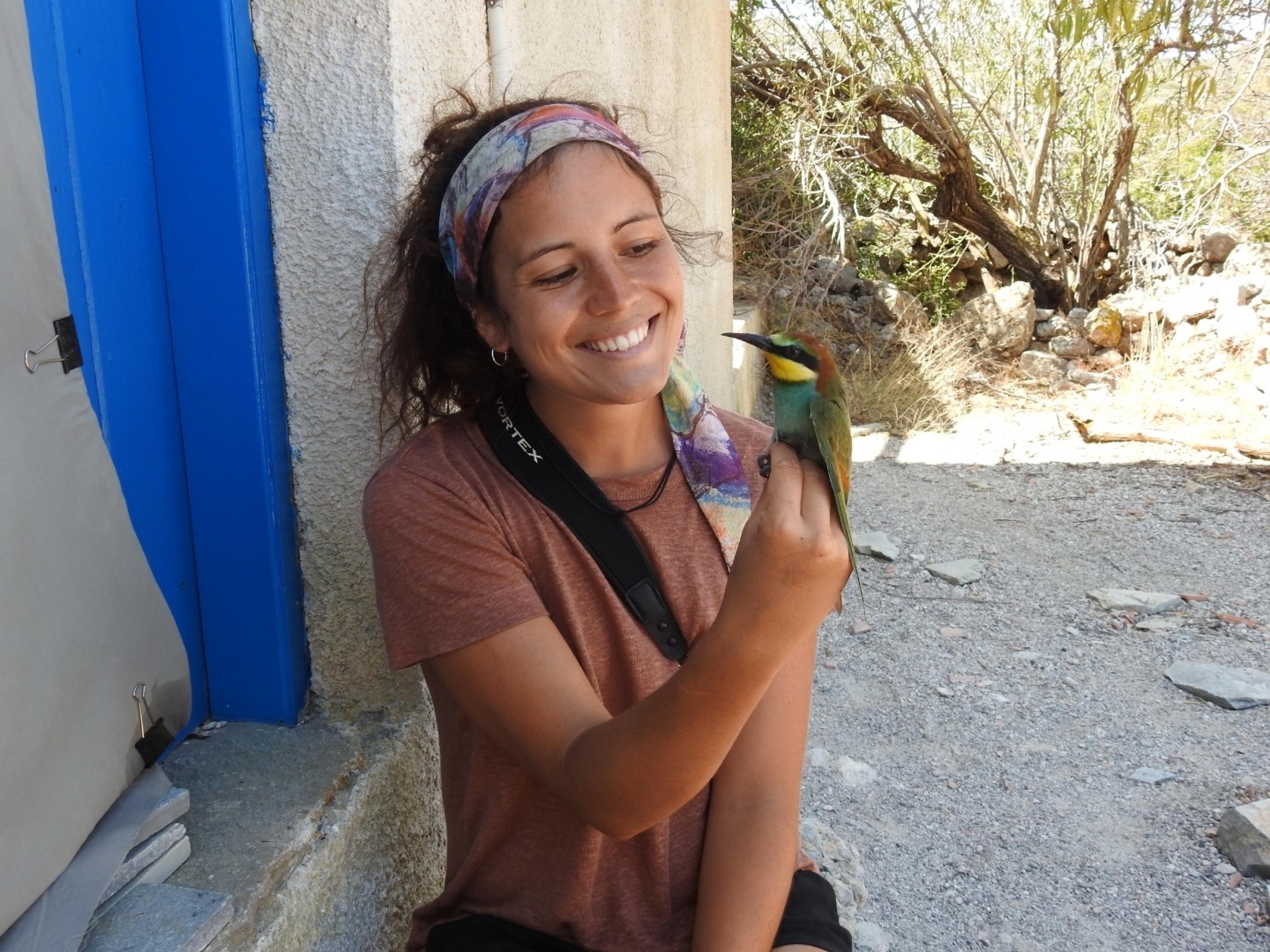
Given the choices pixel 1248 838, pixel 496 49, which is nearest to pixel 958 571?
pixel 1248 838

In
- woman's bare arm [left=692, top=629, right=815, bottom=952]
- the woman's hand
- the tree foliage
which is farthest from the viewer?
the tree foliage

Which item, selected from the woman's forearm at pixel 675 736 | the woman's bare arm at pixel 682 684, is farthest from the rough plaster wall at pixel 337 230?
the woman's forearm at pixel 675 736

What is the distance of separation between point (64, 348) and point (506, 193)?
0.61 metres

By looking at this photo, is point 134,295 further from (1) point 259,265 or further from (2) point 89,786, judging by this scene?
(2) point 89,786

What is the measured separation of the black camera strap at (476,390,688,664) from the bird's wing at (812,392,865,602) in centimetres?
38

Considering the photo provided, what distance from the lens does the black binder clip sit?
1.41 metres

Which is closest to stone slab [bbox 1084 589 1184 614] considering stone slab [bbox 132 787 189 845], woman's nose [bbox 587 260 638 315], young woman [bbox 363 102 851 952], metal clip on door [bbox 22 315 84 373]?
young woman [bbox 363 102 851 952]

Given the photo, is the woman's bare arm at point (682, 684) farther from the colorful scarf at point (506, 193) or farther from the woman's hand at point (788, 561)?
the colorful scarf at point (506, 193)

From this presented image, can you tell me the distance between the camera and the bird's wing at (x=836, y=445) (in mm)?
1124

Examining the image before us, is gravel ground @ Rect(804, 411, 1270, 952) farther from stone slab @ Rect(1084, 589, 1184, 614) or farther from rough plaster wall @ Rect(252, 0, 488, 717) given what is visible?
rough plaster wall @ Rect(252, 0, 488, 717)

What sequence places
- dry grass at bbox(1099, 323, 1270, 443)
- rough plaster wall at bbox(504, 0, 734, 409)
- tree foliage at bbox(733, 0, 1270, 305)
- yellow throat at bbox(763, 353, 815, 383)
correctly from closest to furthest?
1. yellow throat at bbox(763, 353, 815, 383)
2. rough plaster wall at bbox(504, 0, 734, 409)
3. dry grass at bbox(1099, 323, 1270, 443)
4. tree foliage at bbox(733, 0, 1270, 305)

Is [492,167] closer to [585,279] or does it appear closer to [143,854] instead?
[585,279]

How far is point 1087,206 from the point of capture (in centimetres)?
978

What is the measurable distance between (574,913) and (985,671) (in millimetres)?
2632
